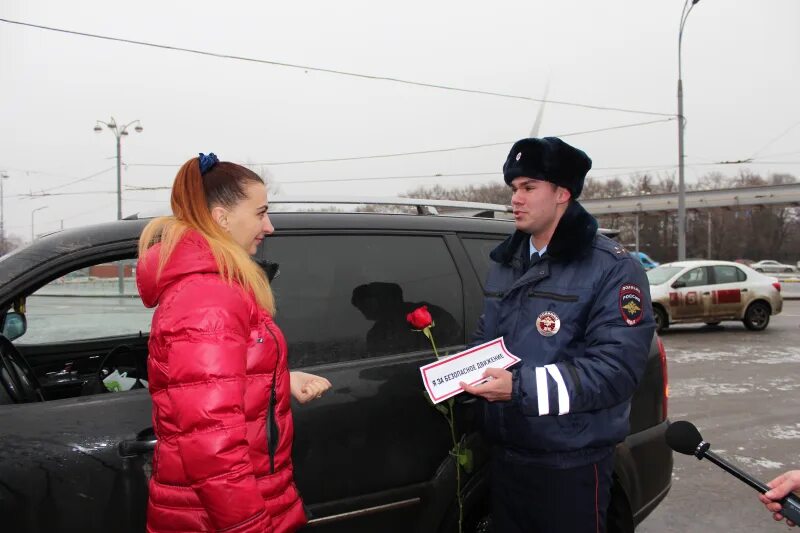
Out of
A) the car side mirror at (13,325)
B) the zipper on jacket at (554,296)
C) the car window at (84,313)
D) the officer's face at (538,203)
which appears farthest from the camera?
the car window at (84,313)

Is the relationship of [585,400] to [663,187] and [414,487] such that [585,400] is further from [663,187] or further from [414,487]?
[663,187]

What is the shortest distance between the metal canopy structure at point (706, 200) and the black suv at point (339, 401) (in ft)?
125

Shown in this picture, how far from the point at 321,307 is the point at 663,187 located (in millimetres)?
68027

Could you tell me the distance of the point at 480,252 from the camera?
2535 millimetres

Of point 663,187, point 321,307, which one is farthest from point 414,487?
point 663,187

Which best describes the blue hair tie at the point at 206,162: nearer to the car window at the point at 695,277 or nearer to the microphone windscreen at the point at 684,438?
the microphone windscreen at the point at 684,438

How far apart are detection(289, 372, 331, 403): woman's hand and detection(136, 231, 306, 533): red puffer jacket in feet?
0.51

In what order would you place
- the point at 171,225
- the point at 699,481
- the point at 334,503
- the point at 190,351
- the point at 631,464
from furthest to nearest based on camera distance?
the point at 699,481, the point at 631,464, the point at 334,503, the point at 171,225, the point at 190,351

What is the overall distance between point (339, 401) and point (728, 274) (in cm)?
1171

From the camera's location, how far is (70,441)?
1738 mm

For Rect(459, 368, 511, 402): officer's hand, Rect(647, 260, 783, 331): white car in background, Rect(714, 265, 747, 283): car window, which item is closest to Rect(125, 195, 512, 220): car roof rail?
Rect(459, 368, 511, 402): officer's hand

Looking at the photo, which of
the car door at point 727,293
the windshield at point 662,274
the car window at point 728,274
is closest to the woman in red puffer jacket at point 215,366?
the windshield at point 662,274

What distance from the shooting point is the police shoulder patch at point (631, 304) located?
176 centimetres

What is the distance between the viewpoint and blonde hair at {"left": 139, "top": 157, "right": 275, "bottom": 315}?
1.43m
